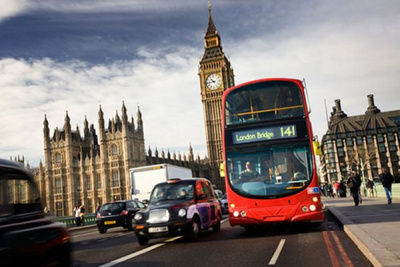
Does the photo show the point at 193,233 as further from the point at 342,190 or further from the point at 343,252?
the point at 342,190

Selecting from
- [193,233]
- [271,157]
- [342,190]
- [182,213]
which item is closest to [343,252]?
[271,157]

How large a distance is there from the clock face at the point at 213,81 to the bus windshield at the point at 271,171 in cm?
8836

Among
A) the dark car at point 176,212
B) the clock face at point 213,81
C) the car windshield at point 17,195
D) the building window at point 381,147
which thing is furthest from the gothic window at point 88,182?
the car windshield at point 17,195

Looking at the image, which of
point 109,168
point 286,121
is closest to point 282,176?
point 286,121

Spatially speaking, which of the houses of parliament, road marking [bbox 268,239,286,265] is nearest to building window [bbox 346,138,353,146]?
the houses of parliament

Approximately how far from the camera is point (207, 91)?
9919cm

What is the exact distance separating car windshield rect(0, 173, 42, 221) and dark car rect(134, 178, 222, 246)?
16.8 ft

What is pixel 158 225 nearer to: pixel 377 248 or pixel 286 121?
pixel 286 121

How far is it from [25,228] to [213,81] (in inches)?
3776

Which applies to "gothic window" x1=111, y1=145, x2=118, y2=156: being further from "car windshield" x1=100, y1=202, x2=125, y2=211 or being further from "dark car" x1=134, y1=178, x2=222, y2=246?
"dark car" x1=134, y1=178, x2=222, y2=246

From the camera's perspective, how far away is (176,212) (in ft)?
34.9

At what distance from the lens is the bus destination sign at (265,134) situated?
37.1 feet

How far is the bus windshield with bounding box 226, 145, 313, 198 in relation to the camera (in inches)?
430

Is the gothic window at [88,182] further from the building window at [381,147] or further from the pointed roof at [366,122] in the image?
the building window at [381,147]
